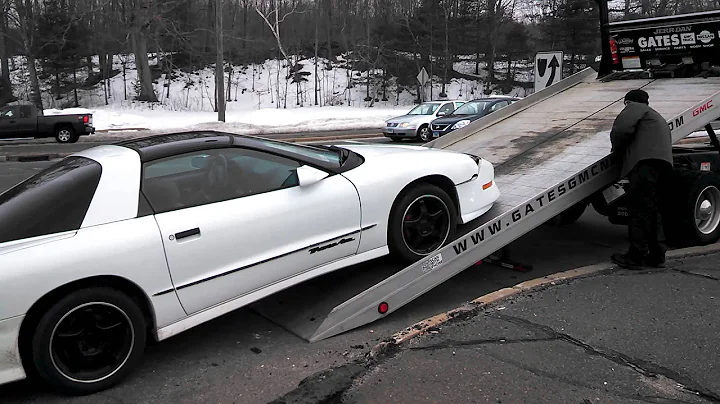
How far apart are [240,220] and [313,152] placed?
3.39 ft

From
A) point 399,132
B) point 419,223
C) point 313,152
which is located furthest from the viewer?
point 399,132

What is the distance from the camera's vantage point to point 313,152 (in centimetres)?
464

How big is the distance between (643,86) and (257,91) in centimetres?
3798

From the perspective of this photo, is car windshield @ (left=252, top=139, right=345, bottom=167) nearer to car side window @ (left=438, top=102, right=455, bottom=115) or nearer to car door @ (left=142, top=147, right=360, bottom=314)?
car door @ (left=142, top=147, right=360, bottom=314)

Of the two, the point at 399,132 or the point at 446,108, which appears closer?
the point at 399,132

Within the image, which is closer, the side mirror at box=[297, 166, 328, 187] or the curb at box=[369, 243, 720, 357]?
the curb at box=[369, 243, 720, 357]

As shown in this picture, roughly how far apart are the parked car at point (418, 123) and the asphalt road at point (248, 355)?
14241 mm

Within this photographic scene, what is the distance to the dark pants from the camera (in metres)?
5.30

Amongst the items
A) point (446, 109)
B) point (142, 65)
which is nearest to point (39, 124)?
point (446, 109)

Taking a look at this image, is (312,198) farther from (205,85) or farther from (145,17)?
(205,85)

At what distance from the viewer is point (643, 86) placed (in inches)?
296

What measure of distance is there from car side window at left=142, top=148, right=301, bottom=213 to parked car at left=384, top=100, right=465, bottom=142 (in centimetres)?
1558

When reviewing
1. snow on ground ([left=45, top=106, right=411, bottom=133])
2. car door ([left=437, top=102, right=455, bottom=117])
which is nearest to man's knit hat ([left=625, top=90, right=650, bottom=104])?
car door ([left=437, top=102, right=455, bottom=117])

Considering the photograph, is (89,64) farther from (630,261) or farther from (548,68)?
(630,261)
